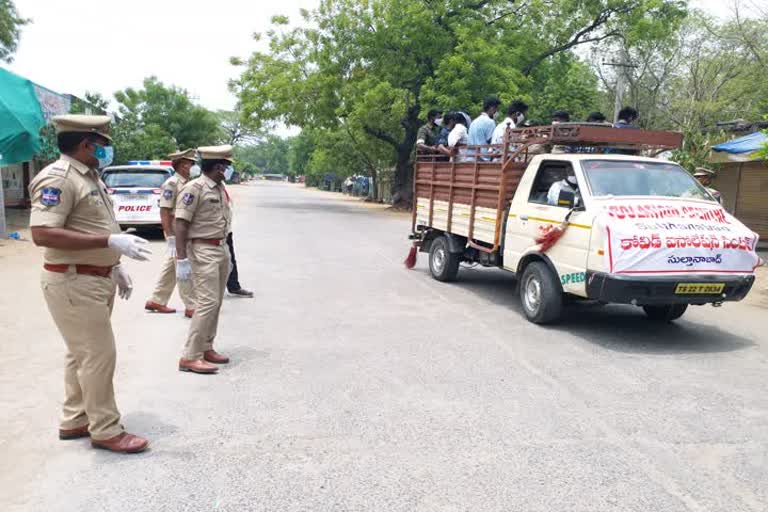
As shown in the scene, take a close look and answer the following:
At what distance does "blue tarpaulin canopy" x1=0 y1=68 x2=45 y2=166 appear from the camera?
37.6 feet

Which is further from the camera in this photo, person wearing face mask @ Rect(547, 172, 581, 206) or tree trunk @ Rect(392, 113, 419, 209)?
tree trunk @ Rect(392, 113, 419, 209)

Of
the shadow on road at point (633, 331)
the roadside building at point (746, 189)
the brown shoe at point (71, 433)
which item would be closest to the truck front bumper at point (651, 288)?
the shadow on road at point (633, 331)

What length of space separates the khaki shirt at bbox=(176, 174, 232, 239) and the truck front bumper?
11.9 feet

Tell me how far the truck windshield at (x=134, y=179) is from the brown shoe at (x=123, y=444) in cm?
1070

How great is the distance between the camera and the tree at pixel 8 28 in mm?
23766

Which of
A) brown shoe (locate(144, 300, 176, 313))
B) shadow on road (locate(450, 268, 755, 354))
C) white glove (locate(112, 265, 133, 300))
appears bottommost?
brown shoe (locate(144, 300, 176, 313))

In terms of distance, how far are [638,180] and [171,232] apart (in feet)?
17.1

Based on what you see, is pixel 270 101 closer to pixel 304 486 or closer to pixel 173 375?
pixel 173 375

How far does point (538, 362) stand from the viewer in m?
5.52

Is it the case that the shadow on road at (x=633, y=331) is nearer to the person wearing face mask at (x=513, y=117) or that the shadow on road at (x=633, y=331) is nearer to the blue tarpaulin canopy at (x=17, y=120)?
the person wearing face mask at (x=513, y=117)

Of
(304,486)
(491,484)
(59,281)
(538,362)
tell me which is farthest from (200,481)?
(538,362)

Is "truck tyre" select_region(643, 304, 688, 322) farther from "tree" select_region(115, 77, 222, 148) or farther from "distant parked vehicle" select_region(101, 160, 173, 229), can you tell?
"tree" select_region(115, 77, 222, 148)

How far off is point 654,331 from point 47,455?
6.00m

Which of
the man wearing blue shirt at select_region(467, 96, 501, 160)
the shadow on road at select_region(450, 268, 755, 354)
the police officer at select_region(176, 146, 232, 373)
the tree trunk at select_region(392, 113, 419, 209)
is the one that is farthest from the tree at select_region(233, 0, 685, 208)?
the police officer at select_region(176, 146, 232, 373)
